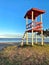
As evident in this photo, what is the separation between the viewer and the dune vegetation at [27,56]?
19609 mm

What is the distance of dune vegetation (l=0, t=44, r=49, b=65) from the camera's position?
64.3ft

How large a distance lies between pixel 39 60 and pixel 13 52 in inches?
175

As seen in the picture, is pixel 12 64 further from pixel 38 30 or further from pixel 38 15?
pixel 38 15

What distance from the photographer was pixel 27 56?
21172mm

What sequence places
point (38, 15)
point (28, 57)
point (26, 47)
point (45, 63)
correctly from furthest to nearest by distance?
point (38, 15)
point (26, 47)
point (28, 57)
point (45, 63)

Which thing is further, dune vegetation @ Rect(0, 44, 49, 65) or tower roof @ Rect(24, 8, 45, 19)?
tower roof @ Rect(24, 8, 45, 19)

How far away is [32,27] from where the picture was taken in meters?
25.1

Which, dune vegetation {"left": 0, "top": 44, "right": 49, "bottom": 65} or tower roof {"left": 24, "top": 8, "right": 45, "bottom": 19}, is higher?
tower roof {"left": 24, "top": 8, "right": 45, "bottom": 19}

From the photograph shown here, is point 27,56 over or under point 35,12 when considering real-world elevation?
under

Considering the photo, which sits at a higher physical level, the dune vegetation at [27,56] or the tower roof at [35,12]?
the tower roof at [35,12]

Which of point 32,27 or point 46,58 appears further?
point 32,27

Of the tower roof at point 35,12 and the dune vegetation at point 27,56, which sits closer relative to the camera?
the dune vegetation at point 27,56

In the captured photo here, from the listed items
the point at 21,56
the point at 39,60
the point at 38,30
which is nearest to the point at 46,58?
the point at 39,60

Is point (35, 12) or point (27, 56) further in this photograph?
point (35, 12)
